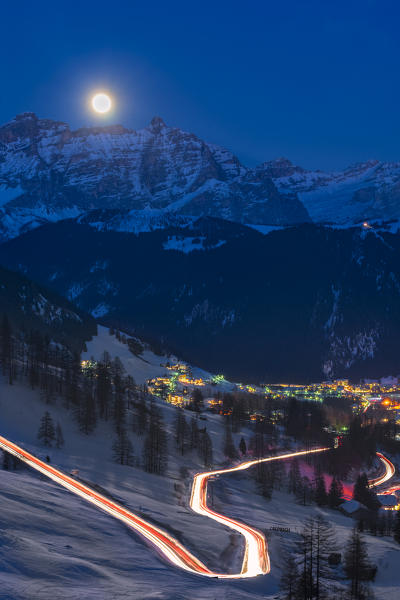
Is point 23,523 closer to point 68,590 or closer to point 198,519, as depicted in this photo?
point 68,590

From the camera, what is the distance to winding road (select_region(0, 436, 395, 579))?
53.1 m

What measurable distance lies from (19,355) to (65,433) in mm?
44437

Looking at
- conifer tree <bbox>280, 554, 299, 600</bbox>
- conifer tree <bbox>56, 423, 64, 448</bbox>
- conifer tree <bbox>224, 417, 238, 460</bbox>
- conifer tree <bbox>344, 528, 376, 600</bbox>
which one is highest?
conifer tree <bbox>56, 423, 64, 448</bbox>

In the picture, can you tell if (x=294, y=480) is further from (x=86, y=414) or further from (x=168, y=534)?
(x=168, y=534)

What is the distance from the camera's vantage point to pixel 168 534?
198ft

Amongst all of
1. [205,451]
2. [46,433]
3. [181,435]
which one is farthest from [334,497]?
[46,433]

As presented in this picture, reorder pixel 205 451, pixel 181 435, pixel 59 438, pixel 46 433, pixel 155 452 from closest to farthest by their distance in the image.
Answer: pixel 46 433
pixel 59 438
pixel 155 452
pixel 205 451
pixel 181 435

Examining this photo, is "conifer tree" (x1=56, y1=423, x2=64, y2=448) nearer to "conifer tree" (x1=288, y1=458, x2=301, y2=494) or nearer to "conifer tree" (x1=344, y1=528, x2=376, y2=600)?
"conifer tree" (x1=288, y1=458, x2=301, y2=494)

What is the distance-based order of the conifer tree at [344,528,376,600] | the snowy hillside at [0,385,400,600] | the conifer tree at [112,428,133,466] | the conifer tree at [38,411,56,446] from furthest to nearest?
1. the conifer tree at [112,428,133,466]
2. the conifer tree at [38,411,56,446]
3. the conifer tree at [344,528,376,600]
4. the snowy hillside at [0,385,400,600]

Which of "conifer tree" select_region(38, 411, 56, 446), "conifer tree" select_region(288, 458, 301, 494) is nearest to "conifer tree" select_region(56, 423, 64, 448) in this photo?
"conifer tree" select_region(38, 411, 56, 446)

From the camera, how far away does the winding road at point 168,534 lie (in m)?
53.1

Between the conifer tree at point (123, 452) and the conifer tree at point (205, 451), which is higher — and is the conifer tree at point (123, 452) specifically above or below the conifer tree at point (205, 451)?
above

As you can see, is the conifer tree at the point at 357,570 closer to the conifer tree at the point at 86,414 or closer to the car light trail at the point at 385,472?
the conifer tree at the point at 86,414

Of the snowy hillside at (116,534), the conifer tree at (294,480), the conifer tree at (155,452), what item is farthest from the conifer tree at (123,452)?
the conifer tree at (294,480)
